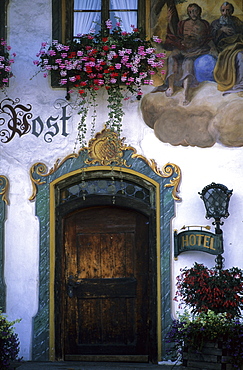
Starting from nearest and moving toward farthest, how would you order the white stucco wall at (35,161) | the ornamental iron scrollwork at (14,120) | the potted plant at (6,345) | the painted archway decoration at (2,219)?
the potted plant at (6,345)
the white stucco wall at (35,161)
the painted archway decoration at (2,219)
the ornamental iron scrollwork at (14,120)

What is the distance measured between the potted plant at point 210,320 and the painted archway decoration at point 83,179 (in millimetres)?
329

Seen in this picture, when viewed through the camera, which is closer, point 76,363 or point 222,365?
point 222,365

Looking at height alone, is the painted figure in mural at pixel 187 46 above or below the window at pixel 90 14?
below

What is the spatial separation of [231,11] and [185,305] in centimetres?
Answer: 367

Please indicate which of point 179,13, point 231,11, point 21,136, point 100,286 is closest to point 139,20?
point 179,13

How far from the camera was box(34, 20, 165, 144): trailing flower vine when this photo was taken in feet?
28.7

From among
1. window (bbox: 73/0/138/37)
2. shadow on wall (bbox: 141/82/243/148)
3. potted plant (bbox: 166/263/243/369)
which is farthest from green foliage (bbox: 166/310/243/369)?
window (bbox: 73/0/138/37)

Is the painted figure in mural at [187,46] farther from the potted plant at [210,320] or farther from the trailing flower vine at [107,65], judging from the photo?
the potted plant at [210,320]

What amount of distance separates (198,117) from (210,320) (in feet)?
8.43

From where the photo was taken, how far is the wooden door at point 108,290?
891cm

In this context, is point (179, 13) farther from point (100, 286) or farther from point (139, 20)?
point (100, 286)

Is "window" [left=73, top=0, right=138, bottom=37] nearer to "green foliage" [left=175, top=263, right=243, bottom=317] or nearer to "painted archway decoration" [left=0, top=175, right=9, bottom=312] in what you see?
"painted archway decoration" [left=0, top=175, right=9, bottom=312]

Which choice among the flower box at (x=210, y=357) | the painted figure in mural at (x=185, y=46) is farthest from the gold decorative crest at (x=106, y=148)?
the flower box at (x=210, y=357)

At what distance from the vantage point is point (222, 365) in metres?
7.37
